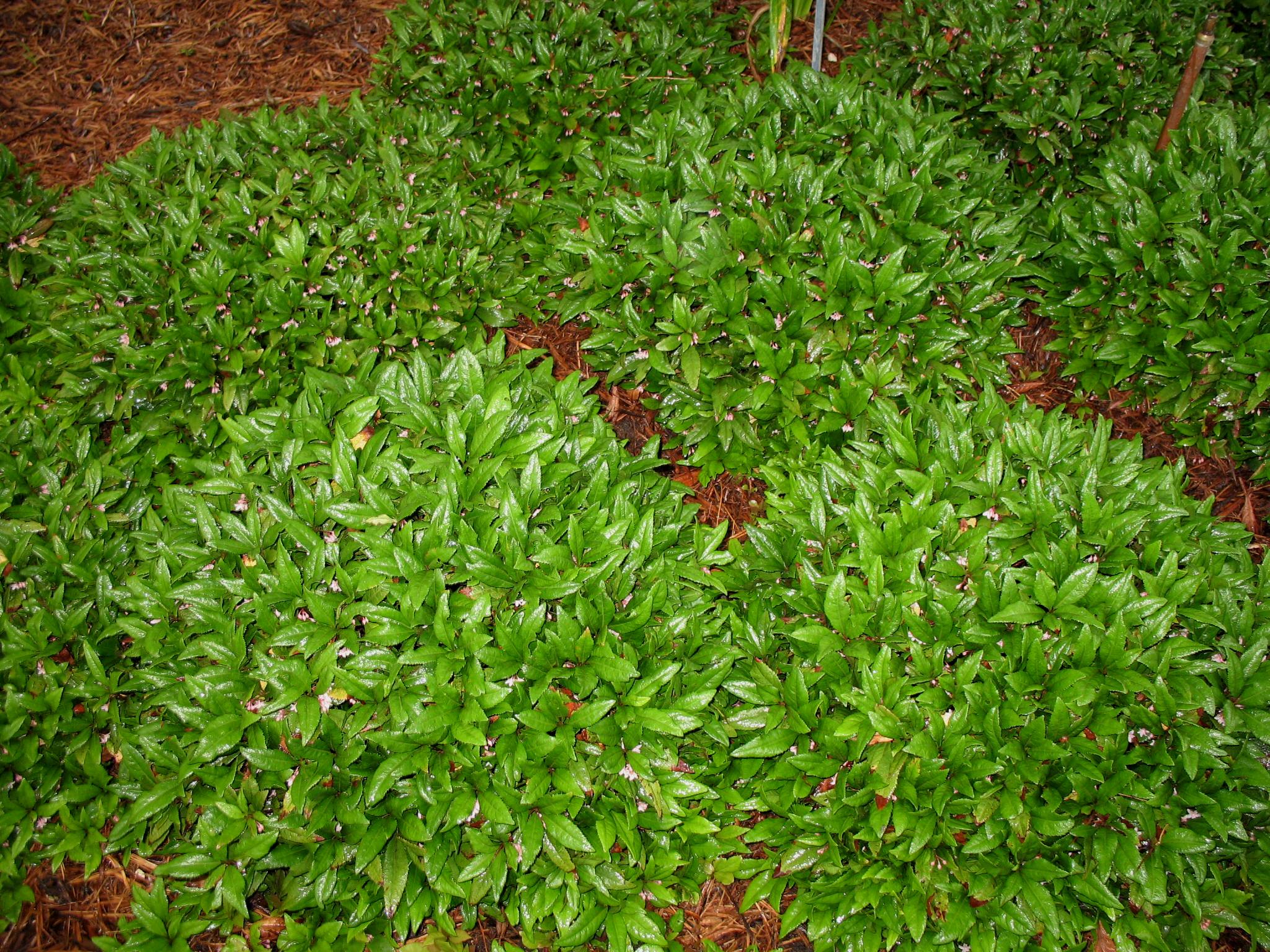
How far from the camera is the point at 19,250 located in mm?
4262

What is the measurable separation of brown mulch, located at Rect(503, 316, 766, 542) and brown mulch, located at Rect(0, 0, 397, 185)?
8.39ft

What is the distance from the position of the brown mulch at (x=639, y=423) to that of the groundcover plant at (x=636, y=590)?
0.43 ft

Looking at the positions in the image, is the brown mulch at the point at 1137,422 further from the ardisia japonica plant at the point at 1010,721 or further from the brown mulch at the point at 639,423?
the brown mulch at the point at 639,423

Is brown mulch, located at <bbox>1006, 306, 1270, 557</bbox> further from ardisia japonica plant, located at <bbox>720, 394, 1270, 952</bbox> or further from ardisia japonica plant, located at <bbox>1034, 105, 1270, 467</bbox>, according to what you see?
ardisia japonica plant, located at <bbox>720, 394, 1270, 952</bbox>

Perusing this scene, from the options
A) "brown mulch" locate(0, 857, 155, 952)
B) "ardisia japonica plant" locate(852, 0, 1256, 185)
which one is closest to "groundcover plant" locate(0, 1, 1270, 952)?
"brown mulch" locate(0, 857, 155, 952)

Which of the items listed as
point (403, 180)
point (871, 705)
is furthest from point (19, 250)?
point (871, 705)

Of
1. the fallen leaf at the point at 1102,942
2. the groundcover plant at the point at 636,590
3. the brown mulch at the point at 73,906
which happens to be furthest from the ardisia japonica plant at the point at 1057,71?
the brown mulch at the point at 73,906

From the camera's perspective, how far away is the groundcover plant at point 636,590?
8.14 feet

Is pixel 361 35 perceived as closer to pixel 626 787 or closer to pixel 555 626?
pixel 555 626

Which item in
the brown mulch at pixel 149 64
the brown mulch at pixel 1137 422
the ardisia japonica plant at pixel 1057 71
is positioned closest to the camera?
the brown mulch at pixel 1137 422

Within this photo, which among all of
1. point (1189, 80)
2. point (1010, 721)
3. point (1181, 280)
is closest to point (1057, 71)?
point (1189, 80)

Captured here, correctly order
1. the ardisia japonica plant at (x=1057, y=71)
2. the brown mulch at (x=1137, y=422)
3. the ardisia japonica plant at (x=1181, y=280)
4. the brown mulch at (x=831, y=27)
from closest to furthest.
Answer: the ardisia japonica plant at (x=1181, y=280) < the brown mulch at (x=1137, y=422) < the ardisia japonica plant at (x=1057, y=71) < the brown mulch at (x=831, y=27)

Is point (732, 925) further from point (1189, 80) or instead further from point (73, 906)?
point (1189, 80)

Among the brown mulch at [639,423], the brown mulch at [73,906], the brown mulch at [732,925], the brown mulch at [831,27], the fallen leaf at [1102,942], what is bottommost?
the brown mulch at [73,906]
